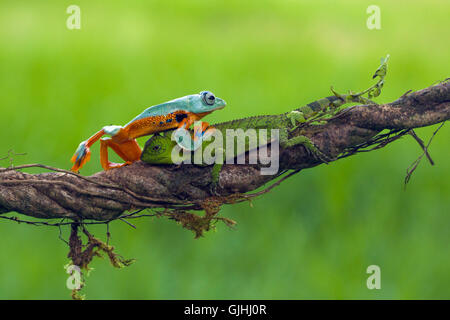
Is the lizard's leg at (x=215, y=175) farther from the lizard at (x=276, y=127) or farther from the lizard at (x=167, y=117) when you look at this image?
the lizard at (x=167, y=117)

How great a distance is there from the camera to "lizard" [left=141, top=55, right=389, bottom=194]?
1.83m

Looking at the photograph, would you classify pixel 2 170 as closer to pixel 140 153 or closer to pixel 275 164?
pixel 140 153

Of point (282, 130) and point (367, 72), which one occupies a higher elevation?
point (367, 72)

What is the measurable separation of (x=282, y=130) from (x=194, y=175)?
35cm

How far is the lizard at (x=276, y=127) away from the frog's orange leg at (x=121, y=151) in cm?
8

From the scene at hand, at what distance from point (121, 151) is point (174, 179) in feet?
0.78

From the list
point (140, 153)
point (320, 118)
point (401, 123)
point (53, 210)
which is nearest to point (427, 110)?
point (401, 123)

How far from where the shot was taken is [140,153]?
1938 millimetres

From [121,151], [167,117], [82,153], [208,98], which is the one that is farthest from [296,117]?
[82,153]

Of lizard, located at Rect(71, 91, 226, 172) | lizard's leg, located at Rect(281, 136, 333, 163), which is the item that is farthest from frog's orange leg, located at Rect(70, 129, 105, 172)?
lizard's leg, located at Rect(281, 136, 333, 163)

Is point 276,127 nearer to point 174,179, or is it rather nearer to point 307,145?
point 307,145

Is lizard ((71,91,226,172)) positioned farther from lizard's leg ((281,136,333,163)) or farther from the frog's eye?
lizard's leg ((281,136,333,163))

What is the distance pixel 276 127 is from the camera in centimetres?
194

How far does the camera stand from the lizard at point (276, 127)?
1828 millimetres
